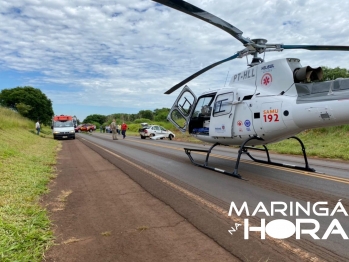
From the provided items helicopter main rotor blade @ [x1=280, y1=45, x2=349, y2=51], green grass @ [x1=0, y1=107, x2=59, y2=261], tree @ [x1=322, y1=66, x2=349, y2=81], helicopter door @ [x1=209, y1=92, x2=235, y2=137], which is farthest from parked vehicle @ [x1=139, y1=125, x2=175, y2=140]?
helicopter main rotor blade @ [x1=280, y1=45, x2=349, y2=51]

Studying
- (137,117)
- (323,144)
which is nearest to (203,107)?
(323,144)

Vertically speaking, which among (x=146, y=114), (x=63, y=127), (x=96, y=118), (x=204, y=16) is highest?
(x=146, y=114)

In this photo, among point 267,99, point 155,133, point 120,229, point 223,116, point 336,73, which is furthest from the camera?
point 155,133

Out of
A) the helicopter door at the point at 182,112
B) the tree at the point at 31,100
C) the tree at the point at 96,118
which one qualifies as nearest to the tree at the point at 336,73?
the helicopter door at the point at 182,112

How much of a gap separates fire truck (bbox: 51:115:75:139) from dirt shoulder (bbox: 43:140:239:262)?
22934 millimetres

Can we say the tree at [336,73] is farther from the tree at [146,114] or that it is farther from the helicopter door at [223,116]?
the tree at [146,114]

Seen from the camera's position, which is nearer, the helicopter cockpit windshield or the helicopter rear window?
the helicopter rear window

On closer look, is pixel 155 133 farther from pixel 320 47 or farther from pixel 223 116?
pixel 320 47

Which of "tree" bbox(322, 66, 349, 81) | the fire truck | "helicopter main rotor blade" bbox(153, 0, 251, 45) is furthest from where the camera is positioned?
the fire truck

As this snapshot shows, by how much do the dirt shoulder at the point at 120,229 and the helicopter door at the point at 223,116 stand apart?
346cm

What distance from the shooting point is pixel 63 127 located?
2845 centimetres

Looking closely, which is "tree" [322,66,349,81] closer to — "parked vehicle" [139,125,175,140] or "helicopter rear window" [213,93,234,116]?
"helicopter rear window" [213,93,234,116]

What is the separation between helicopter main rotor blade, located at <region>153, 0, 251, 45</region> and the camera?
5.66 metres

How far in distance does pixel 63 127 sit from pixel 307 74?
2602 cm
